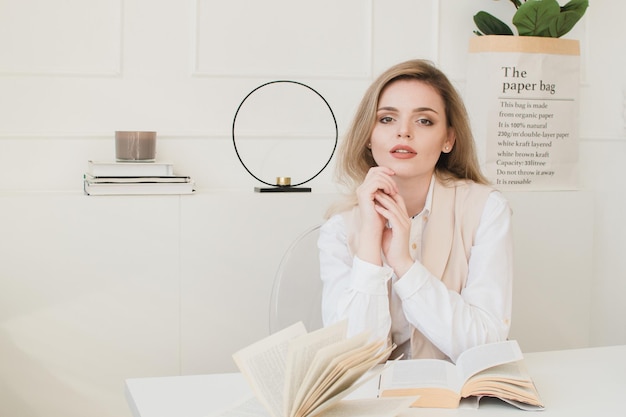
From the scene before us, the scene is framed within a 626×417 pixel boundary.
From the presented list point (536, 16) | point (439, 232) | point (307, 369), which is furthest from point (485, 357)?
point (536, 16)

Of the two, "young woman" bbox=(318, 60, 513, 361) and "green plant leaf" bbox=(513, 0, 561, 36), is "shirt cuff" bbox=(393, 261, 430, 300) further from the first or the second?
"green plant leaf" bbox=(513, 0, 561, 36)

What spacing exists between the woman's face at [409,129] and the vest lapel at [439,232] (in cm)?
8

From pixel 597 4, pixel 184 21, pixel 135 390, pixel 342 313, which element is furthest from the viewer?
pixel 597 4

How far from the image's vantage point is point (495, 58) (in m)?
2.99

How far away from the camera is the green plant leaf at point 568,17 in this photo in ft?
9.95

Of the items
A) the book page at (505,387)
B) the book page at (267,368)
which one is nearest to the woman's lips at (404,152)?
the book page at (505,387)

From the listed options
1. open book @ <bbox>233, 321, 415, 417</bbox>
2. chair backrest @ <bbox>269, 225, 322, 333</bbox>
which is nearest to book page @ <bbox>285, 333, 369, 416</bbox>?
open book @ <bbox>233, 321, 415, 417</bbox>

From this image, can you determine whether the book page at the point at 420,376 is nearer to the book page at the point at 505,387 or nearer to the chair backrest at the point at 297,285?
the book page at the point at 505,387

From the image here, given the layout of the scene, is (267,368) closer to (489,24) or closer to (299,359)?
(299,359)

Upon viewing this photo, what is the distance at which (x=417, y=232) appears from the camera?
2176 mm

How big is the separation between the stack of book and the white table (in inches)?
42.5

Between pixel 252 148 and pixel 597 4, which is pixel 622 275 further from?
pixel 252 148

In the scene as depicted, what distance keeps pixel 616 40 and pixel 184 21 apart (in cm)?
173

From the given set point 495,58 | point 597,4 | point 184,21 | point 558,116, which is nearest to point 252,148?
point 184,21
